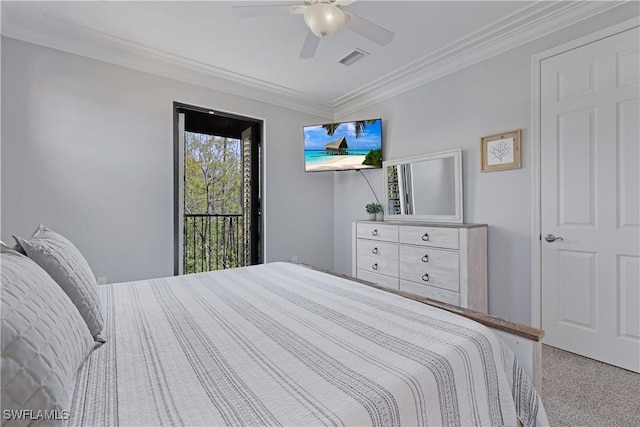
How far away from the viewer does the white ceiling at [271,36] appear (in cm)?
230

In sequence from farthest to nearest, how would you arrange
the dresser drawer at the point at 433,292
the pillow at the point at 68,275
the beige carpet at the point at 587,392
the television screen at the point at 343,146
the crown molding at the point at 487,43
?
the television screen at the point at 343,146 → the dresser drawer at the point at 433,292 → the crown molding at the point at 487,43 → the beige carpet at the point at 587,392 → the pillow at the point at 68,275

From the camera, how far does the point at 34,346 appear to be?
0.59 m

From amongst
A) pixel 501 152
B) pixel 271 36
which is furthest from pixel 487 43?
pixel 271 36

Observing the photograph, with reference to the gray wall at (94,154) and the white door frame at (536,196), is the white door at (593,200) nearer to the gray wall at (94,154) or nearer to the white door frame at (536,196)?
the white door frame at (536,196)

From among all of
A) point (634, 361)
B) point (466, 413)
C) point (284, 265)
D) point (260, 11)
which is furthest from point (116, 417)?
point (634, 361)

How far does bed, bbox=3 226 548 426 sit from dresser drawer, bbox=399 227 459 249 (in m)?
1.41

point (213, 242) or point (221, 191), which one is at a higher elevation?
point (221, 191)

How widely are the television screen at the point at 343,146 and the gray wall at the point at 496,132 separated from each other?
0.42 m

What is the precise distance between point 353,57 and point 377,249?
1983 mm

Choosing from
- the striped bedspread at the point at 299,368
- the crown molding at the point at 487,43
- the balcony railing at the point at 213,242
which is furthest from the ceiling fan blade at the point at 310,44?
the balcony railing at the point at 213,242

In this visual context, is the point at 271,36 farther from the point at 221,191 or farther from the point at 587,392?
the point at 587,392

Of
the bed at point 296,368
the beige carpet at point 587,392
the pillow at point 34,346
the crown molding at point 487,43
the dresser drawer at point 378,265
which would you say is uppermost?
the crown molding at point 487,43

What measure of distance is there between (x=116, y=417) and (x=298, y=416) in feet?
1.24

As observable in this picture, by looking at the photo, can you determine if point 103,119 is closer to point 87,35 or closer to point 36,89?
point 36,89
